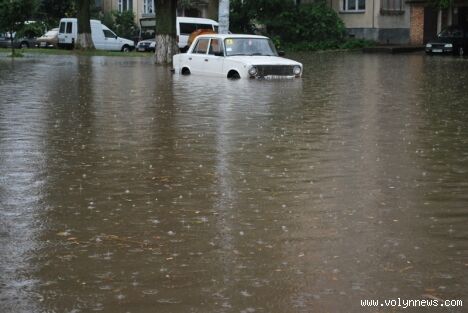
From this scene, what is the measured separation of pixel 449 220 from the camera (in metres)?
7.43

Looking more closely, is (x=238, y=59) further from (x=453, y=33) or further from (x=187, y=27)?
(x=187, y=27)

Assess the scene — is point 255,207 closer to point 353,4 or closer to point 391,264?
point 391,264

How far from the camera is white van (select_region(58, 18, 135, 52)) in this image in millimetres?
55094

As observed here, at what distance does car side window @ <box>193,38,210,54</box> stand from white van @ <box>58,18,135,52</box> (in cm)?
2967

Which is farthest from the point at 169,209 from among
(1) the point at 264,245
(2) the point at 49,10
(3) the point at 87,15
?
(2) the point at 49,10

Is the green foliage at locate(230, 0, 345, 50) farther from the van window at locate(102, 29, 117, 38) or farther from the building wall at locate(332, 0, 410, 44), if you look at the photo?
the van window at locate(102, 29, 117, 38)

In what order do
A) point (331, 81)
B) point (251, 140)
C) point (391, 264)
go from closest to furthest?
point (391, 264), point (251, 140), point (331, 81)

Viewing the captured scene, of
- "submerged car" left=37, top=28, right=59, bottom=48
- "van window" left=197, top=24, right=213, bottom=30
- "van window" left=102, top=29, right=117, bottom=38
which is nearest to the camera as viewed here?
"van window" left=197, top=24, right=213, bottom=30

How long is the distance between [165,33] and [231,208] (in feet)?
88.4

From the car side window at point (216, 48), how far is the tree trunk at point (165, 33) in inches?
357

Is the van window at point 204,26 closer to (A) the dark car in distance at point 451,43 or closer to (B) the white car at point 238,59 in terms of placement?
(A) the dark car in distance at point 451,43

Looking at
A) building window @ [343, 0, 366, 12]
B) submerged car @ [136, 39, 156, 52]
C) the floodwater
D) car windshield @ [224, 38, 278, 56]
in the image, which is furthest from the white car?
building window @ [343, 0, 366, 12]

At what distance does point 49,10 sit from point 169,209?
62.8m

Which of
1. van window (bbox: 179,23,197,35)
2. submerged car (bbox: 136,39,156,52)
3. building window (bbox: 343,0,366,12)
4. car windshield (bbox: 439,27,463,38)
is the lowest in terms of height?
submerged car (bbox: 136,39,156,52)
